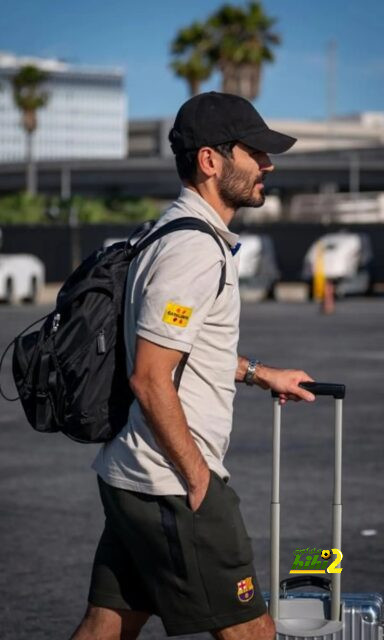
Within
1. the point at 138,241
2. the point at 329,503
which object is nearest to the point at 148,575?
the point at 138,241

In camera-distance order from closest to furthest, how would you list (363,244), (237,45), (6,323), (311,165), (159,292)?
(159,292)
(6,323)
(363,244)
(237,45)
(311,165)

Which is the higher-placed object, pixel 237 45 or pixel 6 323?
pixel 237 45

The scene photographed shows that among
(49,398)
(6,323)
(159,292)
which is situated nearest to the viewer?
(159,292)

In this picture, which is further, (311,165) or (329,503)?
(311,165)

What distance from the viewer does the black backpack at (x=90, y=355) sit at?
3957 mm

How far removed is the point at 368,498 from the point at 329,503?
0.99 ft

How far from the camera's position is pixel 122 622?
4195 mm

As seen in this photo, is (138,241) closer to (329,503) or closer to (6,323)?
(329,503)

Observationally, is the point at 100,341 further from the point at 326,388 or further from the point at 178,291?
the point at 326,388

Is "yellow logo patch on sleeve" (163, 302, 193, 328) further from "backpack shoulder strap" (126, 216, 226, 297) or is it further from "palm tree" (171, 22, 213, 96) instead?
"palm tree" (171, 22, 213, 96)

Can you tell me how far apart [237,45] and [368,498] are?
87.1 metres

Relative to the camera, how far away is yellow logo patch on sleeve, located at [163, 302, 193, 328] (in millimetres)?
3787

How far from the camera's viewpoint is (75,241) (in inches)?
1849

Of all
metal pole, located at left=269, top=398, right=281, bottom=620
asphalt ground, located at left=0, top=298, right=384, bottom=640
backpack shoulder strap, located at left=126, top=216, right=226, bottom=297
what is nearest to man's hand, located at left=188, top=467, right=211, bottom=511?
backpack shoulder strap, located at left=126, top=216, right=226, bottom=297
